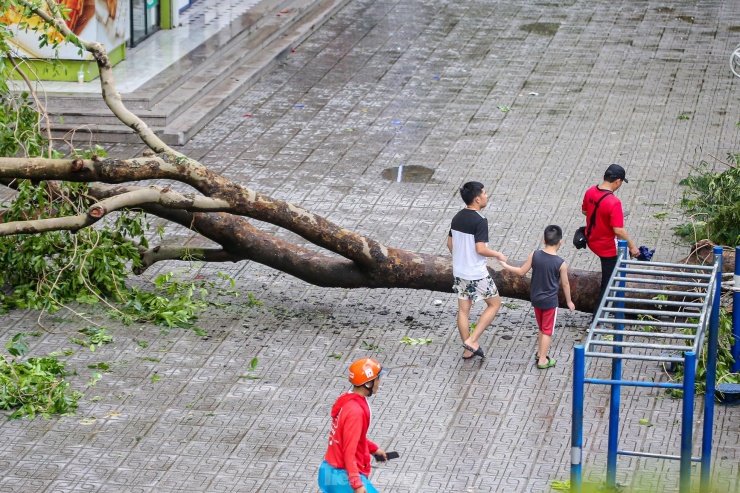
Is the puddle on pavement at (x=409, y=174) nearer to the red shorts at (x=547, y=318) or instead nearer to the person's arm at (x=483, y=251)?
the person's arm at (x=483, y=251)

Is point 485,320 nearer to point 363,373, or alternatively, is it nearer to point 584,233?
point 584,233

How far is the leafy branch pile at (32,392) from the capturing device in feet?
30.0

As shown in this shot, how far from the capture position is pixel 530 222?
43.7 ft

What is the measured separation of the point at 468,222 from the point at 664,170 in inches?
234

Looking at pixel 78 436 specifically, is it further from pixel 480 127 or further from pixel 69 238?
pixel 480 127

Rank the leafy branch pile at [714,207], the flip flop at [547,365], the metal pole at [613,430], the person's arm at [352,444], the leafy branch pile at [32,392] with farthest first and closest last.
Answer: the leafy branch pile at [714,207], the flip flop at [547,365], the leafy branch pile at [32,392], the metal pole at [613,430], the person's arm at [352,444]

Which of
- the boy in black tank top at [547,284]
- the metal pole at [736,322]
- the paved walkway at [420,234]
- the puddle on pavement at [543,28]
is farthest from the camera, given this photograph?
the puddle on pavement at [543,28]

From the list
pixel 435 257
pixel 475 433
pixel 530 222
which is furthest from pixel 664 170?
pixel 475 433

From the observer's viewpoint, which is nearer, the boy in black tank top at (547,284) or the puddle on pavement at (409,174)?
the boy in black tank top at (547,284)

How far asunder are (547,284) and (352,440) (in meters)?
3.46

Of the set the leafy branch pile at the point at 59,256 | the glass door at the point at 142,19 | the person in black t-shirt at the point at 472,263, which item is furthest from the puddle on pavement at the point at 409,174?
the glass door at the point at 142,19

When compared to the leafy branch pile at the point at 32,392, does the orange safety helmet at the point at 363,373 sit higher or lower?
higher

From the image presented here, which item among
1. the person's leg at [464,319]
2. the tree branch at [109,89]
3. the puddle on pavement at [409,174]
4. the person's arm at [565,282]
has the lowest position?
the puddle on pavement at [409,174]

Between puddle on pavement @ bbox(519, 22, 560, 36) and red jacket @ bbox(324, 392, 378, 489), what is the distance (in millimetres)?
15927
